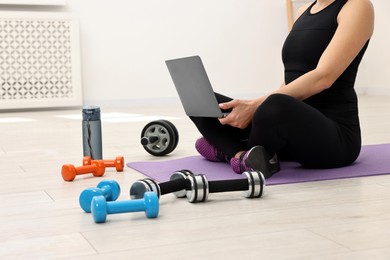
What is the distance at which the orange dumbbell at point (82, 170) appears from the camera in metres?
1.87

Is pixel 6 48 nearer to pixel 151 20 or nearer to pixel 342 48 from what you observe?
pixel 151 20

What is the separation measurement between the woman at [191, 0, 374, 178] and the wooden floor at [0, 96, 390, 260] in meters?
0.13

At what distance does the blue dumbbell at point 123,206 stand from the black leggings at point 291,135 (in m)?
0.50

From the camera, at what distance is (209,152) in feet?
6.98

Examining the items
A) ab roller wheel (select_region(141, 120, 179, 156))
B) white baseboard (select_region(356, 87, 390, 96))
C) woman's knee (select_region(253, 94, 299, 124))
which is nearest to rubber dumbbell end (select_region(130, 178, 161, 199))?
woman's knee (select_region(253, 94, 299, 124))

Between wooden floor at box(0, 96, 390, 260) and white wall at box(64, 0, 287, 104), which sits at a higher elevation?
white wall at box(64, 0, 287, 104)

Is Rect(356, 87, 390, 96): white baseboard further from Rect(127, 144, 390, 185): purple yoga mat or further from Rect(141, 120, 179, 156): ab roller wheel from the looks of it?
Rect(141, 120, 179, 156): ab roller wheel

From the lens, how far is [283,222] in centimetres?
135

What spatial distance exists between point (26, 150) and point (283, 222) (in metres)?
1.46

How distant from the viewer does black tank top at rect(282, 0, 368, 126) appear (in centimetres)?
189

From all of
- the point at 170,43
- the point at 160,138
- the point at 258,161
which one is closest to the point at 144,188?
the point at 258,161

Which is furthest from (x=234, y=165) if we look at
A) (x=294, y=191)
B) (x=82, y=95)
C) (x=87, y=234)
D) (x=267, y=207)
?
(x=82, y=95)

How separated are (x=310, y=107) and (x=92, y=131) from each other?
2.44ft

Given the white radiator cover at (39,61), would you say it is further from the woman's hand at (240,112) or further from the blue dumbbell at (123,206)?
the blue dumbbell at (123,206)
